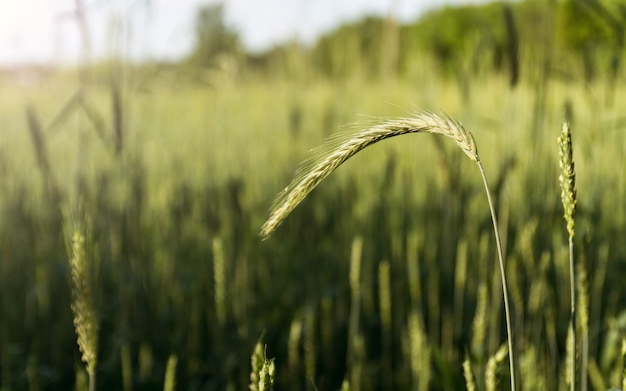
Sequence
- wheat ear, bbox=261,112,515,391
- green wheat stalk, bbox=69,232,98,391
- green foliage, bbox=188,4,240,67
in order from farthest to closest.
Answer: green foliage, bbox=188,4,240,67, green wheat stalk, bbox=69,232,98,391, wheat ear, bbox=261,112,515,391

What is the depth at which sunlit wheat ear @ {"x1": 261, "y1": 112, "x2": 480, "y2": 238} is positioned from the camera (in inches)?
23.8

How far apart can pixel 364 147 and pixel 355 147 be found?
0.05ft

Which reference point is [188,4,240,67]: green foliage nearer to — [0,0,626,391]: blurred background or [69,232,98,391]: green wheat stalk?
[0,0,626,391]: blurred background

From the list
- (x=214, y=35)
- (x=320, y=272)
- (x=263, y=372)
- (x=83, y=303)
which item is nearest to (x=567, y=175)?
(x=263, y=372)

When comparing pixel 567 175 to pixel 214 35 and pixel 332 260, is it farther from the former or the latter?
pixel 214 35

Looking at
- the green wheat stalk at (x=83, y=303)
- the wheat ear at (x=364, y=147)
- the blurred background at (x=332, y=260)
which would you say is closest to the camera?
the wheat ear at (x=364, y=147)

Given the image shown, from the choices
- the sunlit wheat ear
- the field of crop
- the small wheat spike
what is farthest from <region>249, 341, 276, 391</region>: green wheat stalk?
the field of crop

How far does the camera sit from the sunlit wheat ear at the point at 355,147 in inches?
23.8

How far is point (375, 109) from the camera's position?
211 inches

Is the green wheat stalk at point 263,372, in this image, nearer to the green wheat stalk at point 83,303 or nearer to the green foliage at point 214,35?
the green wheat stalk at point 83,303

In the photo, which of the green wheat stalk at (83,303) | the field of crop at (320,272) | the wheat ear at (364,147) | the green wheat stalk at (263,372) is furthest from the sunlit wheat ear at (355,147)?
the field of crop at (320,272)

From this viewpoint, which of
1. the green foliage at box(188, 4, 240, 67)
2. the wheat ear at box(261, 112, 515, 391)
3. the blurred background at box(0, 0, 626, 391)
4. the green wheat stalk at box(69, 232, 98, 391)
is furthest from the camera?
the green foliage at box(188, 4, 240, 67)

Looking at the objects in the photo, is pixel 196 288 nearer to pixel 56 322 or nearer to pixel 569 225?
pixel 56 322

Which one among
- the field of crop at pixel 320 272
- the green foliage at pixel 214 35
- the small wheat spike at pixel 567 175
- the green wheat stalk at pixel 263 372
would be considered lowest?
the field of crop at pixel 320 272
